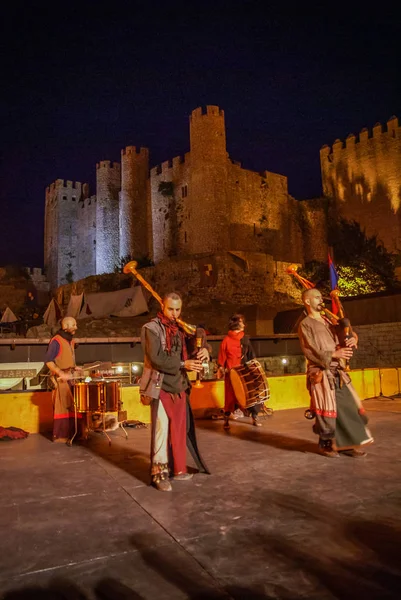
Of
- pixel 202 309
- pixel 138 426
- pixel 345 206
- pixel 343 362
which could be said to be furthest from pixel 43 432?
pixel 345 206

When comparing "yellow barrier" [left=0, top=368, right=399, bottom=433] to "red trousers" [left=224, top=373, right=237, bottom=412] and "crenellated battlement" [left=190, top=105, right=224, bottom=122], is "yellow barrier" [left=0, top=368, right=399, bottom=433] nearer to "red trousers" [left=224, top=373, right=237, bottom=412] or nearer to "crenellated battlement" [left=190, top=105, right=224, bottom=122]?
"red trousers" [left=224, top=373, right=237, bottom=412]

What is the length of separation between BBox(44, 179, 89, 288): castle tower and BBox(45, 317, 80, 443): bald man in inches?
1838

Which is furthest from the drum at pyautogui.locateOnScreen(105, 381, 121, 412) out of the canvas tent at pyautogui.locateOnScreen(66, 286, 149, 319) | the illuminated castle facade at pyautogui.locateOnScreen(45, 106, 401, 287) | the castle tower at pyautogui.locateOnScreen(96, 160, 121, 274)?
the castle tower at pyautogui.locateOnScreen(96, 160, 121, 274)

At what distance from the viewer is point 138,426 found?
6859mm

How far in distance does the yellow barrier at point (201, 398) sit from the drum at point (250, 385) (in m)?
1.78

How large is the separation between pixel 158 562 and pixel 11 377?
31.3 feet

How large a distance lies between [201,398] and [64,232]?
4741cm

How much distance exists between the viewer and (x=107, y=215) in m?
46.2

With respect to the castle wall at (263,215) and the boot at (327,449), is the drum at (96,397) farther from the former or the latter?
the castle wall at (263,215)

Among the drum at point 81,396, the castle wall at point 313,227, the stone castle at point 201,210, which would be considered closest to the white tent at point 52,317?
the stone castle at point 201,210

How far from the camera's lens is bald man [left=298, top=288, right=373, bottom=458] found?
182 inches

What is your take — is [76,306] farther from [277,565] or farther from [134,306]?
[277,565]

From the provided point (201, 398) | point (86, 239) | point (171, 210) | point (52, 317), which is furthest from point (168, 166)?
point (201, 398)

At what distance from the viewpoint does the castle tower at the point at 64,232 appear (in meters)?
51.3
